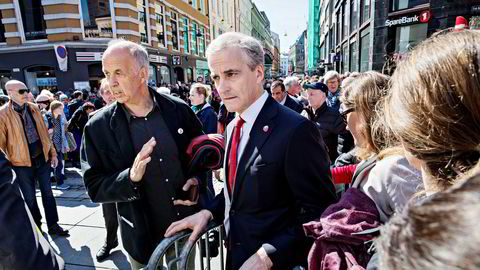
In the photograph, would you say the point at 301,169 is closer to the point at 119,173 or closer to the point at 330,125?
the point at 119,173

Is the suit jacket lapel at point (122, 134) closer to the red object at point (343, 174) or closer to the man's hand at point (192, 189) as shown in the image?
the man's hand at point (192, 189)

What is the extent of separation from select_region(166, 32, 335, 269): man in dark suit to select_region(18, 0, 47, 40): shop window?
61.6 ft

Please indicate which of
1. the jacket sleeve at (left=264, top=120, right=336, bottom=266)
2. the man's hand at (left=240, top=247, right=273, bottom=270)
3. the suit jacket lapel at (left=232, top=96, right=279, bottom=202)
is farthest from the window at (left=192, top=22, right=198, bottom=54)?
the man's hand at (left=240, top=247, right=273, bottom=270)

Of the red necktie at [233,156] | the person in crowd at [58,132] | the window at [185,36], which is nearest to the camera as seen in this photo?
the red necktie at [233,156]

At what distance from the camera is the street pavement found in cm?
344

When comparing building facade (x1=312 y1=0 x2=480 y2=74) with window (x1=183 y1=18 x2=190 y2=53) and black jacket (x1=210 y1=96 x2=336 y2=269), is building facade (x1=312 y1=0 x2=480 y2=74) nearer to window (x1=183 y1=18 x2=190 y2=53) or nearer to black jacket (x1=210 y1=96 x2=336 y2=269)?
black jacket (x1=210 y1=96 x2=336 y2=269)

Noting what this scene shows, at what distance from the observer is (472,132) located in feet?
2.34

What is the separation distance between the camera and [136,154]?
215 cm

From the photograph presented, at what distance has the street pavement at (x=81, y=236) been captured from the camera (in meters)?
3.44

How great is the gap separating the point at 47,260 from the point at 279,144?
1.21 m

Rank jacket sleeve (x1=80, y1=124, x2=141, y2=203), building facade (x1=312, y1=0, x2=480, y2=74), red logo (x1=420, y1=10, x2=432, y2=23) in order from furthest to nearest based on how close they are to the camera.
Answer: red logo (x1=420, y1=10, x2=432, y2=23)
building facade (x1=312, y1=0, x2=480, y2=74)
jacket sleeve (x1=80, y1=124, x2=141, y2=203)

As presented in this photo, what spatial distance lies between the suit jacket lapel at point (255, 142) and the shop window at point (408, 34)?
1153cm

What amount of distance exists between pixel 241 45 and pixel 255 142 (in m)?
0.59

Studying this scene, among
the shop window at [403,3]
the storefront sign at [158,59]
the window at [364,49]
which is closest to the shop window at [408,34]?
the shop window at [403,3]
